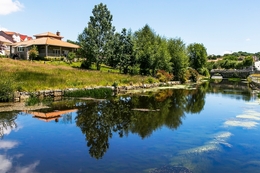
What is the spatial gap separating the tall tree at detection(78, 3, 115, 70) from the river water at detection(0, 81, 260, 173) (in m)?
31.4

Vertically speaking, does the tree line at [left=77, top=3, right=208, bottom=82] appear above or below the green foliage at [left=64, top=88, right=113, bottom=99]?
above

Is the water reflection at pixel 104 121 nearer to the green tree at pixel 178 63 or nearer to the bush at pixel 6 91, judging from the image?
the bush at pixel 6 91

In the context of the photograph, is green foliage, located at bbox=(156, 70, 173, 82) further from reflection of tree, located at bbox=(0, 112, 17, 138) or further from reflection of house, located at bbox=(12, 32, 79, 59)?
reflection of tree, located at bbox=(0, 112, 17, 138)

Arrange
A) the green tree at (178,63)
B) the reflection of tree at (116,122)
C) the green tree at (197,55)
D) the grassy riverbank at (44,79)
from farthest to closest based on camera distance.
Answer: the green tree at (197,55) < the green tree at (178,63) < the grassy riverbank at (44,79) < the reflection of tree at (116,122)

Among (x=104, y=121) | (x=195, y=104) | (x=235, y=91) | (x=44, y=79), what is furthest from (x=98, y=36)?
(x=104, y=121)

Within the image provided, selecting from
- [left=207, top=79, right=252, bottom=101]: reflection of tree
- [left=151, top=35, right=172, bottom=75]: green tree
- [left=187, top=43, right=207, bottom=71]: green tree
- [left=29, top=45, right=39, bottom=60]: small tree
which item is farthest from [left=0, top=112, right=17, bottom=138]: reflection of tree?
[left=187, top=43, right=207, bottom=71]: green tree

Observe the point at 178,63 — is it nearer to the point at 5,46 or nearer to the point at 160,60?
the point at 160,60

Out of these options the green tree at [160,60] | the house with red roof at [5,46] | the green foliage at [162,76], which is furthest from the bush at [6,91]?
the green foliage at [162,76]

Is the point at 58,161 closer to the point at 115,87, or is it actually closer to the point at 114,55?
the point at 115,87

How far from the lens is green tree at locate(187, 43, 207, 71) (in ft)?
297

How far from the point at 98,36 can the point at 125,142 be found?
40.9 metres

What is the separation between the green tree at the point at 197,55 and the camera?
9062 centimetres

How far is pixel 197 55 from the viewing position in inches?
3551

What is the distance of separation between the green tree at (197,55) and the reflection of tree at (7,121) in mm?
79980
